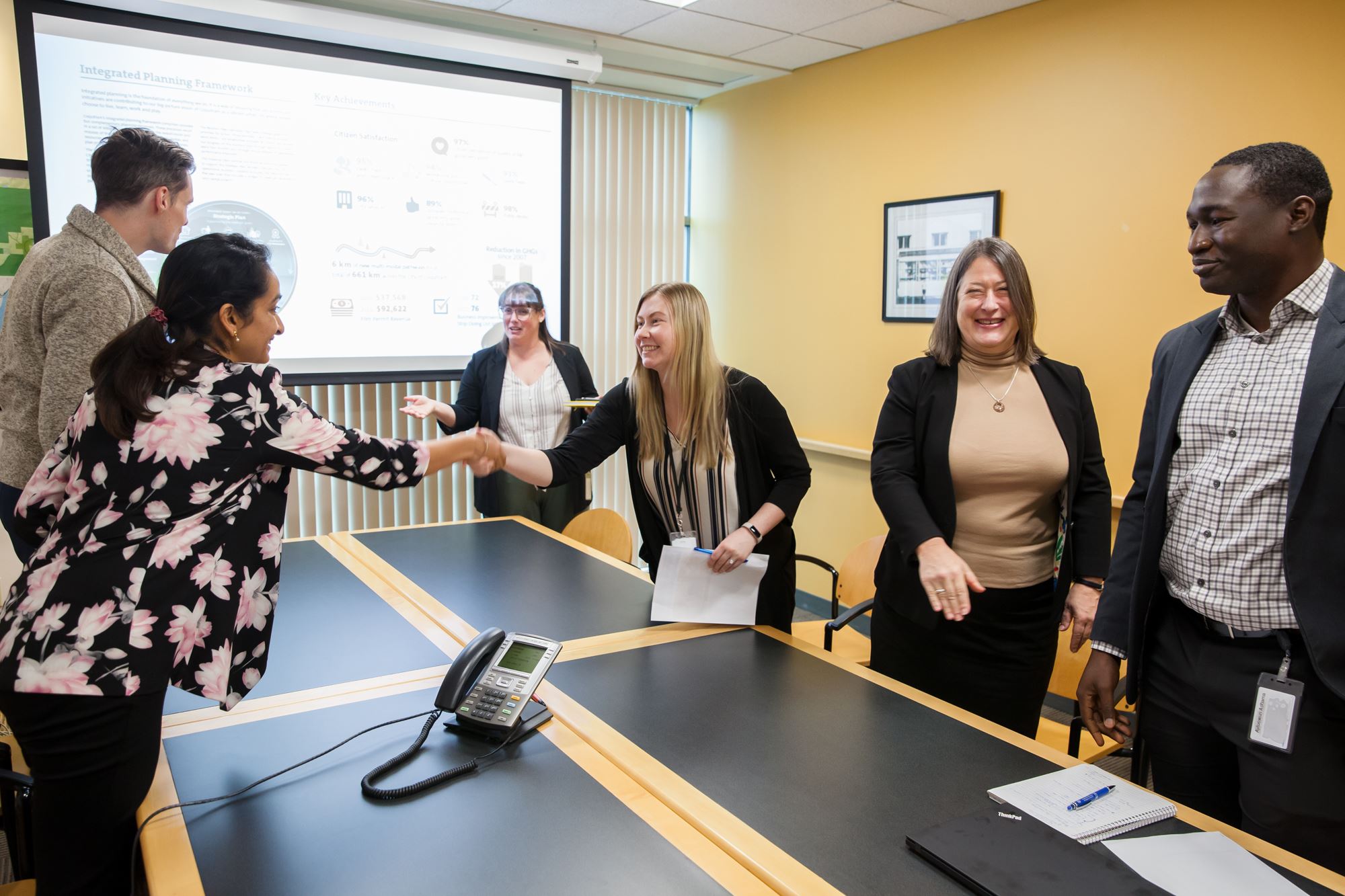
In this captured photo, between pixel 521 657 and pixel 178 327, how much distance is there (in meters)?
0.81

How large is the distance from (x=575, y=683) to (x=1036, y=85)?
3.23 m

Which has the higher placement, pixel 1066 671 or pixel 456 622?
pixel 456 622

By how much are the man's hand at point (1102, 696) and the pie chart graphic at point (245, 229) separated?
3.49 meters

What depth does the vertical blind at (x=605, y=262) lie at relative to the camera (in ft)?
15.3

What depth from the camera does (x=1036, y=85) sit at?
12.0 feet

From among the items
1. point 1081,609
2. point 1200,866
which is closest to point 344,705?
point 1200,866

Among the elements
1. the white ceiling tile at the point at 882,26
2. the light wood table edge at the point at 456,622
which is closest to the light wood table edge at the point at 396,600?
the light wood table edge at the point at 456,622

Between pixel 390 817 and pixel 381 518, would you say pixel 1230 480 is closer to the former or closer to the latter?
pixel 390 817

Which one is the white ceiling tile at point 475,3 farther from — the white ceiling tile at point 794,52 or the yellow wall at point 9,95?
the yellow wall at point 9,95

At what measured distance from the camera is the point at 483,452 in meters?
1.90

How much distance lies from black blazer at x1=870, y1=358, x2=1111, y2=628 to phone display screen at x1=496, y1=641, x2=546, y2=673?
2.72 ft

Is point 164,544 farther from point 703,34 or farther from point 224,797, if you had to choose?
point 703,34

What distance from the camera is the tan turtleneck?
197cm

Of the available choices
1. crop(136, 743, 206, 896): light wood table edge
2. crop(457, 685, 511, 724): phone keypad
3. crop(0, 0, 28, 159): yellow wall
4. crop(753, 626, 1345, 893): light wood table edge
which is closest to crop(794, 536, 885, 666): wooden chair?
crop(753, 626, 1345, 893): light wood table edge
